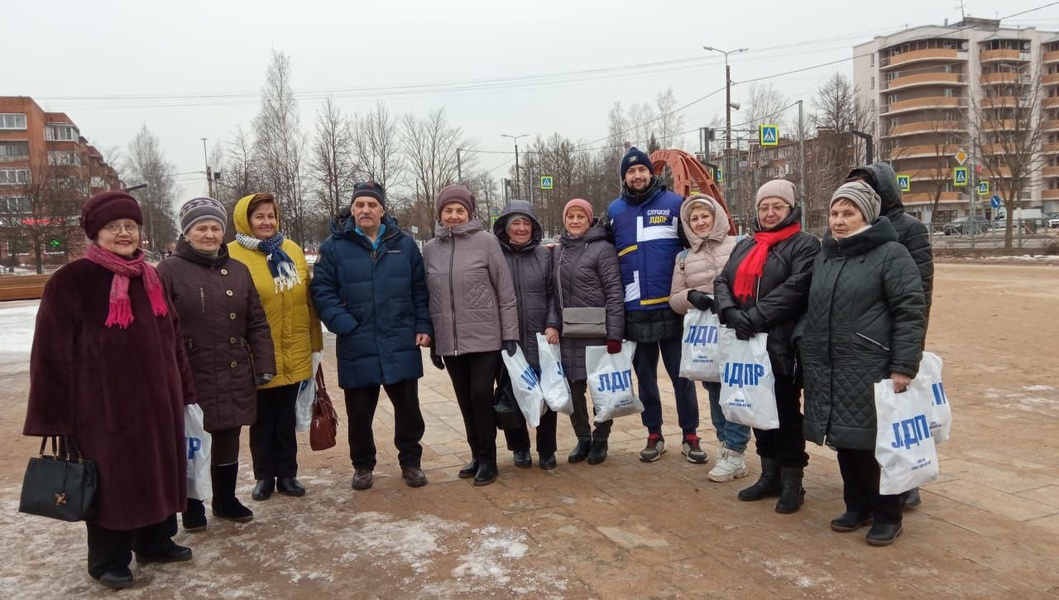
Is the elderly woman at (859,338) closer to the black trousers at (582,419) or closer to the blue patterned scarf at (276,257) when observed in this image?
the black trousers at (582,419)

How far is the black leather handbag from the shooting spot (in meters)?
3.43

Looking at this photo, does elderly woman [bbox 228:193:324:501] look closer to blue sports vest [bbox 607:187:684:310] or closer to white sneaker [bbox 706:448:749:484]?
blue sports vest [bbox 607:187:684:310]

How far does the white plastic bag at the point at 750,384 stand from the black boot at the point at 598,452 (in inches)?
47.1

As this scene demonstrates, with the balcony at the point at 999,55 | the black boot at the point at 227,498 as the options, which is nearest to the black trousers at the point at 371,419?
the black boot at the point at 227,498

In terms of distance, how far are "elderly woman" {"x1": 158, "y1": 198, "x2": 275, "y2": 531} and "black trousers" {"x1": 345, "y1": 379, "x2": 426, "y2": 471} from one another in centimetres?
68

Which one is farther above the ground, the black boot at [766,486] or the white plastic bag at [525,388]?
the white plastic bag at [525,388]

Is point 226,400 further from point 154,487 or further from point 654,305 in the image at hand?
point 654,305

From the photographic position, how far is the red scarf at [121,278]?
11.8ft

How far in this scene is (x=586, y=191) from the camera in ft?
166

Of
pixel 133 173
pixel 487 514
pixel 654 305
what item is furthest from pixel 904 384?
pixel 133 173

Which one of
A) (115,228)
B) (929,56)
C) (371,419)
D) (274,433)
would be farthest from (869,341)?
(929,56)

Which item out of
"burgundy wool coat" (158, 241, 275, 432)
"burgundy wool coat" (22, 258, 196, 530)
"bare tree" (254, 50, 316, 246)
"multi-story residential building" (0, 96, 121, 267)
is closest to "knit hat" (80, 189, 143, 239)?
"burgundy wool coat" (22, 258, 196, 530)

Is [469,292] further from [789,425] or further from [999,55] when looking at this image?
[999,55]

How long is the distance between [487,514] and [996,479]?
3.15 metres
